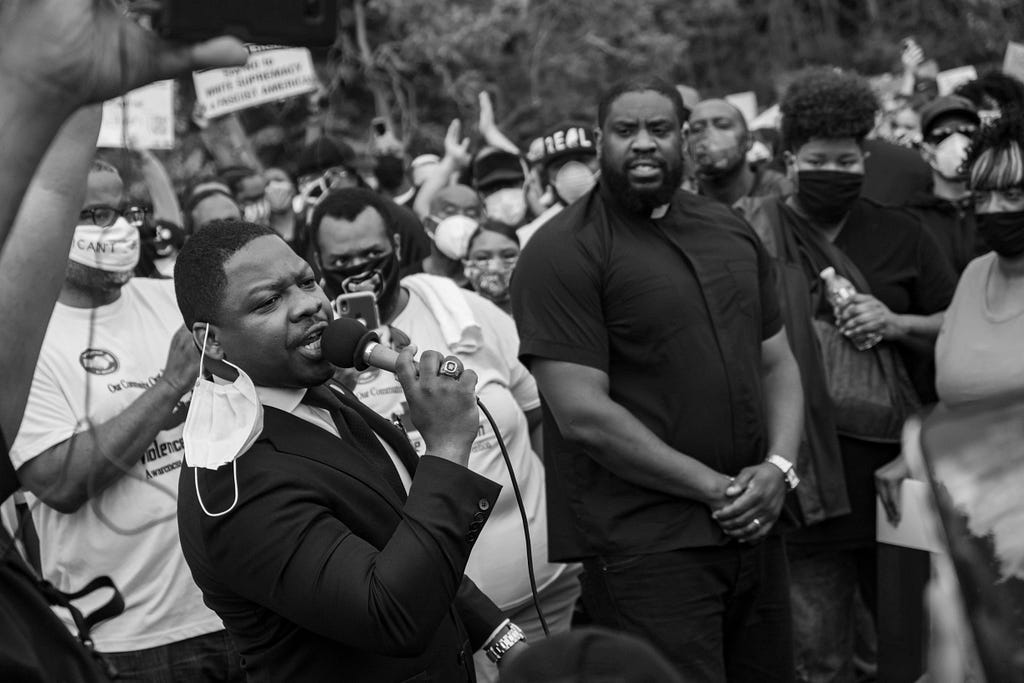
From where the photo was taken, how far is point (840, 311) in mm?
5406

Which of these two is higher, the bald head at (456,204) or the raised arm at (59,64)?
the raised arm at (59,64)

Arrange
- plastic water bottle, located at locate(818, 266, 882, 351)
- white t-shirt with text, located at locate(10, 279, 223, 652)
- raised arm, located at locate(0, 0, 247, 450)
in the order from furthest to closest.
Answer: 1. plastic water bottle, located at locate(818, 266, 882, 351)
2. white t-shirt with text, located at locate(10, 279, 223, 652)
3. raised arm, located at locate(0, 0, 247, 450)

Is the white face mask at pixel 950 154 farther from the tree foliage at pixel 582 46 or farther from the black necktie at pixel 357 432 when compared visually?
the tree foliage at pixel 582 46

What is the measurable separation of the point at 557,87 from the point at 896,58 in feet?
17.0

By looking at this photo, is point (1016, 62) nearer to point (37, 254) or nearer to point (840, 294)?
point (840, 294)

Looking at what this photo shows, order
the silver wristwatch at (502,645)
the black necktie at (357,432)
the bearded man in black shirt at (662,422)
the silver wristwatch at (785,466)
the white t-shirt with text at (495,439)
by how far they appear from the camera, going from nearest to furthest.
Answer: the black necktie at (357,432) < the silver wristwatch at (502,645) < the bearded man in black shirt at (662,422) < the silver wristwatch at (785,466) < the white t-shirt with text at (495,439)

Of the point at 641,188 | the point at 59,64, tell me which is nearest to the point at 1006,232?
the point at 641,188

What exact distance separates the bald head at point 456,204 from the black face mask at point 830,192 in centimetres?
230

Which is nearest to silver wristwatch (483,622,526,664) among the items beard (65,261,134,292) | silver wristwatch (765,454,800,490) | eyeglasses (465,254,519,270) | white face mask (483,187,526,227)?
silver wristwatch (765,454,800,490)

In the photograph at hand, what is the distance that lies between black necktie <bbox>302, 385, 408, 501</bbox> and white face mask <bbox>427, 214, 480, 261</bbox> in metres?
3.28

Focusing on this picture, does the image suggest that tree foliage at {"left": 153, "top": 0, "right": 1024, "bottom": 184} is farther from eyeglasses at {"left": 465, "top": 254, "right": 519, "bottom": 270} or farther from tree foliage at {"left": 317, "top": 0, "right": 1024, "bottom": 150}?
eyeglasses at {"left": 465, "top": 254, "right": 519, "bottom": 270}

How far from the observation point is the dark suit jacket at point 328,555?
9.11 ft

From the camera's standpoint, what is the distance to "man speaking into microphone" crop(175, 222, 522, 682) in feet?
9.18

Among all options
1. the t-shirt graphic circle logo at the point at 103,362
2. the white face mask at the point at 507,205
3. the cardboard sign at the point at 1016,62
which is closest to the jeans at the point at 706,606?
the t-shirt graphic circle logo at the point at 103,362
